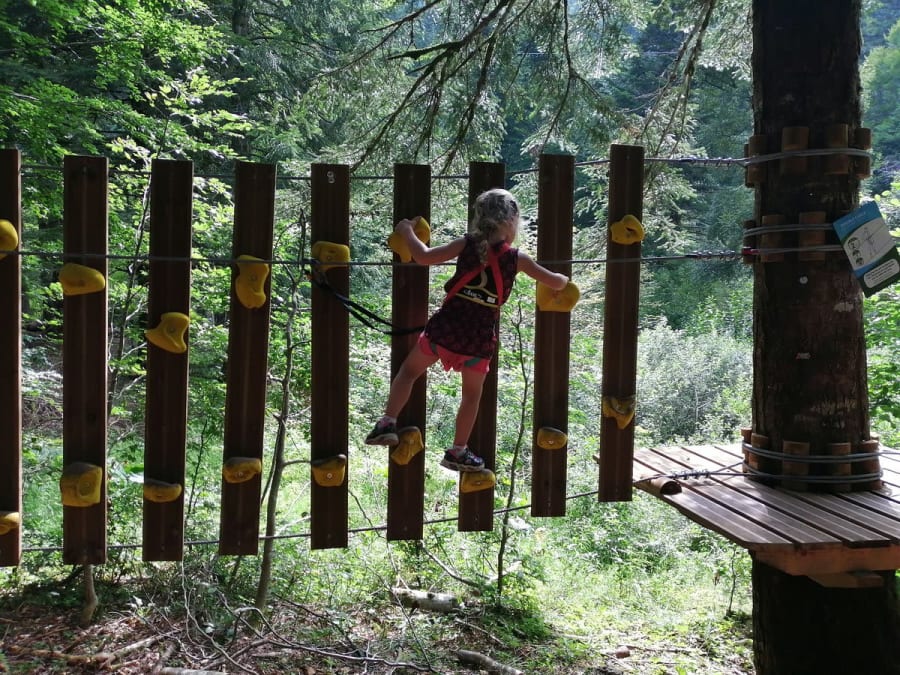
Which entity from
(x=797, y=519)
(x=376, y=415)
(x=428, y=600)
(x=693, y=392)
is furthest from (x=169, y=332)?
(x=693, y=392)

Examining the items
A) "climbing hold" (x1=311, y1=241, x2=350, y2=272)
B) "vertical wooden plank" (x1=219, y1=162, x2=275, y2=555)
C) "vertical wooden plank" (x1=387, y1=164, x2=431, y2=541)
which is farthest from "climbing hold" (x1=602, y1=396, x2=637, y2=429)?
"vertical wooden plank" (x1=219, y1=162, x2=275, y2=555)

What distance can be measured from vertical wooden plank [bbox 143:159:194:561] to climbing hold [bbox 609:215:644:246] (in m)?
1.43

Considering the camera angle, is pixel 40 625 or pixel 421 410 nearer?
pixel 421 410

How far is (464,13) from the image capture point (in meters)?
4.94

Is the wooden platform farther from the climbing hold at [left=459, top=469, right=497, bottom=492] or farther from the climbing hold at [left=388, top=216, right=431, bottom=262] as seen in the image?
the climbing hold at [left=388, top=216, right=431, bottom=262]

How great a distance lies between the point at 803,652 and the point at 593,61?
13.5 feet

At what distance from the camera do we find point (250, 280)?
2.29 meters

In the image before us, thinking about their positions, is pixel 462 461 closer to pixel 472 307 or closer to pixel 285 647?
pixel 472 307

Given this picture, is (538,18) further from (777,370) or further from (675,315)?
(675,315)

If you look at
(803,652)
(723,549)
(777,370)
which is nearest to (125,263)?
(777,370)

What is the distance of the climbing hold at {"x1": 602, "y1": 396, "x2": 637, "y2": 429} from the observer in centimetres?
262

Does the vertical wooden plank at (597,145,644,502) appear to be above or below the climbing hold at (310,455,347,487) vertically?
above

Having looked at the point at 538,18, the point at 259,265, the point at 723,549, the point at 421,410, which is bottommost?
the point at 723,549

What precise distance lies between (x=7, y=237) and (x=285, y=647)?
225 centimetres
